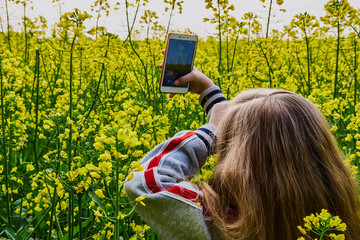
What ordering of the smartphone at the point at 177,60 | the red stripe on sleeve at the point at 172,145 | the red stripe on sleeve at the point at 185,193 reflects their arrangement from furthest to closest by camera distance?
1. the smartphone at the point at 177,60
2. the red stripe on sleeve at the point at 172,145
3. the red stripe on sleeve at the point at 185,193

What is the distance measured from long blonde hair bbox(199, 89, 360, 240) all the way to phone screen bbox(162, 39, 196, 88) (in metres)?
0.46

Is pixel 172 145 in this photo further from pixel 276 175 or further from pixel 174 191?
pixel 276 175

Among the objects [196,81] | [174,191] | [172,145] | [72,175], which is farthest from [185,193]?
[196,81]

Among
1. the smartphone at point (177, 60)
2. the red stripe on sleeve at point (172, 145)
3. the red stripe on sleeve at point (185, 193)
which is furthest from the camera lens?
the smartphone at point (177, 60)

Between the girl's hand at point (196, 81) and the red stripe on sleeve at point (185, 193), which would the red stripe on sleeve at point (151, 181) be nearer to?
the red stripe on sleeve at point (185, 193)

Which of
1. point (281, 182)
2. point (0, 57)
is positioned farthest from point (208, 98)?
point (0, 57)

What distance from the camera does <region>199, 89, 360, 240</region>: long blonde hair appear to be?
1422mm

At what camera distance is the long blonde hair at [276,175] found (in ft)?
4.66

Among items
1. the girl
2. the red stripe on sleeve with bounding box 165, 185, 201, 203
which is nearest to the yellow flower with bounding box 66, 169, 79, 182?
the girl

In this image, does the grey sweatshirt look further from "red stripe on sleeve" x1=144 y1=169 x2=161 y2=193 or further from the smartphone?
the smartphone

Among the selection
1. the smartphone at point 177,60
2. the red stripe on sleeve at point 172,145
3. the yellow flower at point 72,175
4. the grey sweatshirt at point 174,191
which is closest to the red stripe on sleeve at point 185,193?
the grey sweatshirt at point 174,191

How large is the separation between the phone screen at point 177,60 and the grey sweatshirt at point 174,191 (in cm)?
40

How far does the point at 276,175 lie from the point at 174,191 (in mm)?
328

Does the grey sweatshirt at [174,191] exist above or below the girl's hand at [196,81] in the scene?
below
